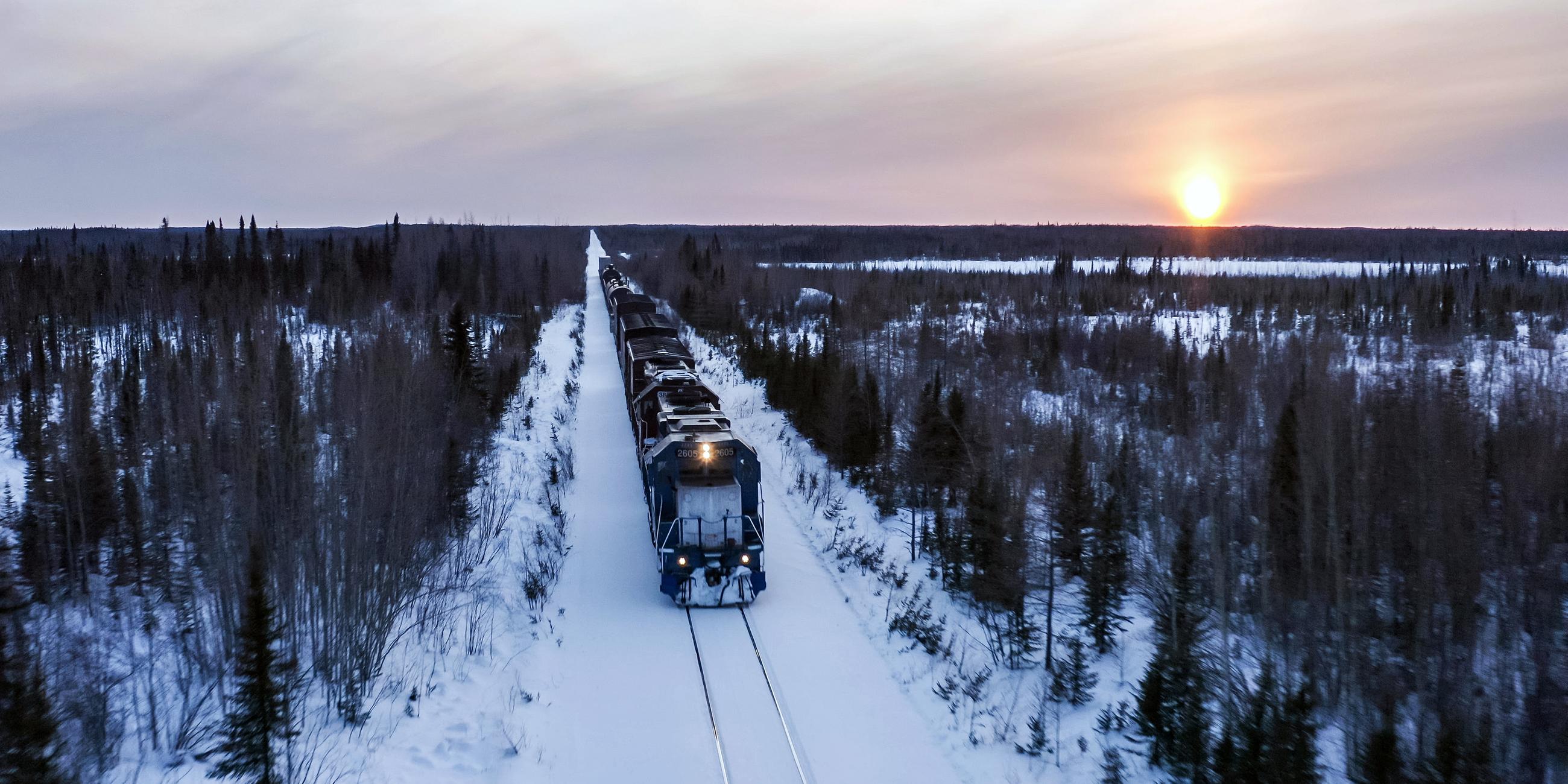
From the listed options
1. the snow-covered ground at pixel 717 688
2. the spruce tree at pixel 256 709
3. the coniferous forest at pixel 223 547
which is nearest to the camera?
the spruce tree at pixel 256 709

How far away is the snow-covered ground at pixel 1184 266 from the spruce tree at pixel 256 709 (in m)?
96.1

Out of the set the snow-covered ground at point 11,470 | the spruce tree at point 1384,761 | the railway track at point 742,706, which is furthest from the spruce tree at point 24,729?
the snow-covered ground at point 11,470

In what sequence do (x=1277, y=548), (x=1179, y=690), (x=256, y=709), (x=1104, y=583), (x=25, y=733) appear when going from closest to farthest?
1. (x=25, y=733)
2. (x=256, y=709)
3. (x=1179, y=690)
4. (x=1277, y=548)
5. (x=1104, y=583)

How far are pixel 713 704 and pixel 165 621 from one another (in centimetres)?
1091

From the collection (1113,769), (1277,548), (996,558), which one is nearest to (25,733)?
(1113,769)

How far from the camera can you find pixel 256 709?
385 inches

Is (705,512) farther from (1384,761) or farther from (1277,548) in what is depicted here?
(1384,761)

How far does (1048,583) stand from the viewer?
17984mm

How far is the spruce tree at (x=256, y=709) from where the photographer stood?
9.13 meters

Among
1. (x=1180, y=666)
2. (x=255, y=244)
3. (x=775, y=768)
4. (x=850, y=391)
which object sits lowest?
(x=775, y=768)

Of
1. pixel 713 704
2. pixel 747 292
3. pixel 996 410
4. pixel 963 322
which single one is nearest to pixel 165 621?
pixel 713 704

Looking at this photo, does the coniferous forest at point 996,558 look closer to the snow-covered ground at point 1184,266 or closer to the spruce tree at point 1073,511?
the spruce tree at point 1073,511

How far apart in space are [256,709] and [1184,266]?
13181 cm

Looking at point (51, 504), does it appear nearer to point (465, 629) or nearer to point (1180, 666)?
point (465, 629)
